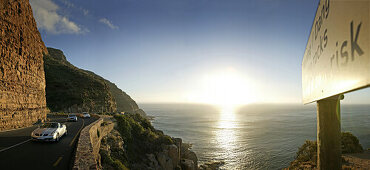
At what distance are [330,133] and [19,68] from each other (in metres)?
26.3

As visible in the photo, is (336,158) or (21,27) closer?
(336,158)

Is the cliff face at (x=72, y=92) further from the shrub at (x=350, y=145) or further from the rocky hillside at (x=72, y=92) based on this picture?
the shrub at (x=350, y=145)

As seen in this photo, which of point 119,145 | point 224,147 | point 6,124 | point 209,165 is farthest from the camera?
point 224,147

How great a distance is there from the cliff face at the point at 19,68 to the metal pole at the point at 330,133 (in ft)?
75.4

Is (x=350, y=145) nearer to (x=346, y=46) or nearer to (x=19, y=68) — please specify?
(x=346, y=46)

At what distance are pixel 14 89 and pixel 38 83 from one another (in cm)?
716

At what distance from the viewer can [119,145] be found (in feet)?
60.2

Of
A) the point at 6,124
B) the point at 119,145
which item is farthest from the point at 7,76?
the point at 119,145

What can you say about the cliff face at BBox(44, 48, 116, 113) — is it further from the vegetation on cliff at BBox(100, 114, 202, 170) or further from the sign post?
the sign post

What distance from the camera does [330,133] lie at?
3568 mm

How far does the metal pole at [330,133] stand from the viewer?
3.55 metres

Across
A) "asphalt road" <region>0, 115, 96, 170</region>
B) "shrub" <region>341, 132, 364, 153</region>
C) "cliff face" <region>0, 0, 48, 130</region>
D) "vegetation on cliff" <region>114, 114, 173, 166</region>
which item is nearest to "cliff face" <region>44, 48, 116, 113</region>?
"cliff face" <region>0, 0, 48, 130</region>

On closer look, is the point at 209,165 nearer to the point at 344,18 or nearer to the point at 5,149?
the point at 5,149

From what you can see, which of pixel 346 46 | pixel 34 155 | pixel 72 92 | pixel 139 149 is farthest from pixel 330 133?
pixel 72 92
